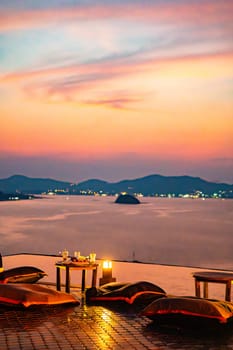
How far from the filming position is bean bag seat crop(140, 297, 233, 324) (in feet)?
13.6

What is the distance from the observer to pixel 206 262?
24.0 meters

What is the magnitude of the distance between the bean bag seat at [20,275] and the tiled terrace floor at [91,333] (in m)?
1.06

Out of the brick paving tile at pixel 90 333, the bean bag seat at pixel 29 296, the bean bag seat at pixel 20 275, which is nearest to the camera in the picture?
the brick paving tile at pixel 90 333

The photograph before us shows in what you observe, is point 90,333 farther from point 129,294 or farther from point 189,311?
point 129,294

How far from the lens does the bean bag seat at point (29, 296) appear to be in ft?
15.4

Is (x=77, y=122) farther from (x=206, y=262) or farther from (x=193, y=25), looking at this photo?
(x=193, y=25)

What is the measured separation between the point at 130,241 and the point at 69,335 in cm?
2825

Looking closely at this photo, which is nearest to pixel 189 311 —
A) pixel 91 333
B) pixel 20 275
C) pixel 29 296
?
pixel 91 333

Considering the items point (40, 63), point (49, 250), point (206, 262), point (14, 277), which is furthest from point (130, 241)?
point (14, 277)

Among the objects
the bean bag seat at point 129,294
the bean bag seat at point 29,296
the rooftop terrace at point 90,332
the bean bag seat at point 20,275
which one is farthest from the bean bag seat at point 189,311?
the bean bag seat at point 20,275

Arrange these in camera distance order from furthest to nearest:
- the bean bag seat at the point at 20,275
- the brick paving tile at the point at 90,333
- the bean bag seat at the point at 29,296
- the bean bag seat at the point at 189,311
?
the bean bag seat at the point at 20,275
the bean bag seat at the point at 29,296
the bean bag seat at the point at 189,311
the brick paving tile at the point at 90,333

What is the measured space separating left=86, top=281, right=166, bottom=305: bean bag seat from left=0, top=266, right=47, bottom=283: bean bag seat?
1046mm

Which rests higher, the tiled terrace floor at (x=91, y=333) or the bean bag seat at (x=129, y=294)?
the bean bag seat at (x=129, y=294)

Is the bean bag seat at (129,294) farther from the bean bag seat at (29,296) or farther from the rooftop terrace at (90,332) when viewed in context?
the bean bag seat at (29,296)
